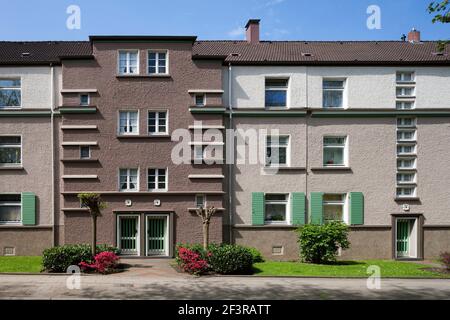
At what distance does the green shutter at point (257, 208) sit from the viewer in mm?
21109

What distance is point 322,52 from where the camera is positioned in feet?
76.1

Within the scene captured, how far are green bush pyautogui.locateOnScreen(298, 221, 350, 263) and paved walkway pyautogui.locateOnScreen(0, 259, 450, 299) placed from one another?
10.4 ft

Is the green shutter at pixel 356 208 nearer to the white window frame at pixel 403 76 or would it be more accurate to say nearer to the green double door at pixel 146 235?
the white window frame at pixel 403 76

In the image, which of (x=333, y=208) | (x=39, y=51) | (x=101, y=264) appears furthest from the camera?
(x=39, y=51)

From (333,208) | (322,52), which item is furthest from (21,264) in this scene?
(322,52)

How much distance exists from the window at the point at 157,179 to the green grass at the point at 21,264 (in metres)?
6.24

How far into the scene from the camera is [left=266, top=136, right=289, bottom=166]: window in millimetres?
21531

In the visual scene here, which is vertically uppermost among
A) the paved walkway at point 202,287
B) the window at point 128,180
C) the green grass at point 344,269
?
the window at point 128,180

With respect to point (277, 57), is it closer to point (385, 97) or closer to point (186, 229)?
point (385, 97)

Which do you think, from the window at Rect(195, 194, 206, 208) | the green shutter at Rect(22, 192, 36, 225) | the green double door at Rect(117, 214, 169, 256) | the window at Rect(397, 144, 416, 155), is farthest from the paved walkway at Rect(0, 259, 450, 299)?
the window at Rect(397, 144, 416, 155)

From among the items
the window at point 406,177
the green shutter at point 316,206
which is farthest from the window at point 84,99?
the window at point 406,177

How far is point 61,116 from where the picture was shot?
21281 mm

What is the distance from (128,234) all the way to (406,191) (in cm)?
1465

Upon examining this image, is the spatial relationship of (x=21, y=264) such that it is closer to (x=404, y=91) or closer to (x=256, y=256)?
(x=256, y=256)
